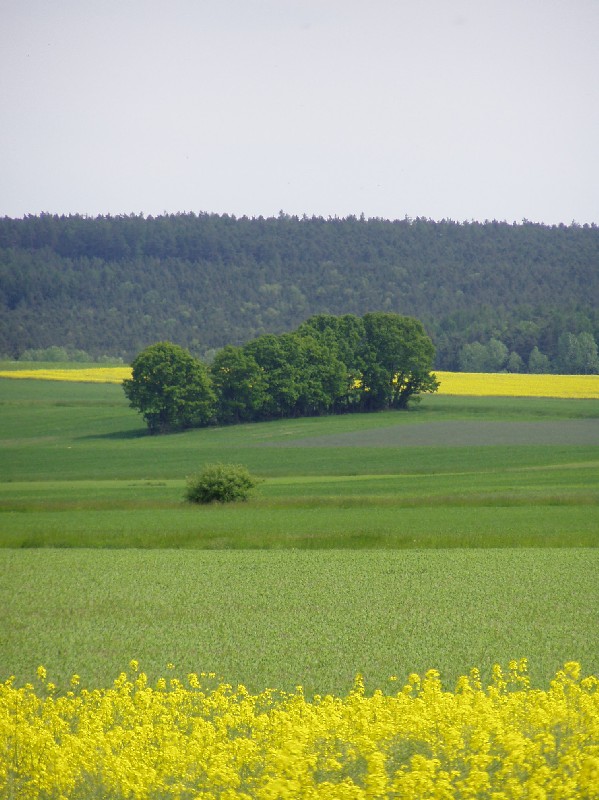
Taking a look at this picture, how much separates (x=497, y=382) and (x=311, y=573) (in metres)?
85.2

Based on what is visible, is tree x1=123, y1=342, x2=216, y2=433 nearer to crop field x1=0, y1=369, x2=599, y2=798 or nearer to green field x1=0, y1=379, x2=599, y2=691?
green field x1=0, y1=379, x2=599, y2=691

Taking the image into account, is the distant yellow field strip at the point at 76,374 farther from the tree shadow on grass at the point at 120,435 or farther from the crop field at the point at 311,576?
the crop field at the point at 311,576

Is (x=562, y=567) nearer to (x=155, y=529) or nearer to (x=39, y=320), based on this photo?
(x=155, y=529)

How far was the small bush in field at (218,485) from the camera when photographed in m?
34.5

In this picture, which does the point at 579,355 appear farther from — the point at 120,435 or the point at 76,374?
the point at 120,435

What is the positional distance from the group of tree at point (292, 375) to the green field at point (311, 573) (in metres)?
23.0

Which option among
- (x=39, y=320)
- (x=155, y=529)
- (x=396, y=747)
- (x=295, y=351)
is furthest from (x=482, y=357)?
(x=396, y=747)

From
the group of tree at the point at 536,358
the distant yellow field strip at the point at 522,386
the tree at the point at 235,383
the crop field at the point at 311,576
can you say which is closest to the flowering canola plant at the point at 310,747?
the crop field at the point at 311,576

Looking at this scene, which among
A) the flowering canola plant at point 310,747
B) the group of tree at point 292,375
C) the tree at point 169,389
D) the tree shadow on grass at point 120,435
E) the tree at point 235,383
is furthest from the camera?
the tree at point 235,383

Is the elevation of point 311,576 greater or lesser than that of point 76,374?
greater

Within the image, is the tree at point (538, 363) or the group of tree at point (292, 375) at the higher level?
the group of tree at point (292, 375)

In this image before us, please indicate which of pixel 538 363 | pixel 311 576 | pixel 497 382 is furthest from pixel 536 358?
pixel 311 576

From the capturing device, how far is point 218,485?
34.5 meters

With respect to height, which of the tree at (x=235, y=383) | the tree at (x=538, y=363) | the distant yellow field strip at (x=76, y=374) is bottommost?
the tree at (x=538, y=363)
